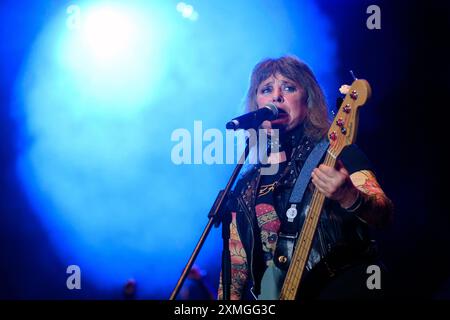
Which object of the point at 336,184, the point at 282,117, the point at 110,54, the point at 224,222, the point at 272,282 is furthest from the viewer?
the point at 110,54

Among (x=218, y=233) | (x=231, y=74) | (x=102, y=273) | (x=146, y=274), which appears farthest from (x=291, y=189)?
(x=102, y=273)

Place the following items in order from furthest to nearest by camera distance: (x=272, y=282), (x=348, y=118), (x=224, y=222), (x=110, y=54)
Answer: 1. (x=110, y=54)
2. (x=272, y=282)
3. (x=224, y=222)
4. (x=348, y=118)

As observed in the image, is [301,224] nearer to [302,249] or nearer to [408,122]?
[302,249]

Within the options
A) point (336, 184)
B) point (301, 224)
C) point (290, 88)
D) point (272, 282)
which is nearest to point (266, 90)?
point (290, 88)

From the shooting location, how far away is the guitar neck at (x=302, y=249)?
7.82 ft

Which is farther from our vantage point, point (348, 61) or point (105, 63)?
point (105, 63)

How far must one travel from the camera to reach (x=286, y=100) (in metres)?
2.72

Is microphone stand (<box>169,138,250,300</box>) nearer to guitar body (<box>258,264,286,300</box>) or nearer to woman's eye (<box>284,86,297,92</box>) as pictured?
guitar body (<box>258,264,286,300</box>)

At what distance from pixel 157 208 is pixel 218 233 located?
0.38 meters

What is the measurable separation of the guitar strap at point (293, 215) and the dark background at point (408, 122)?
42 cm

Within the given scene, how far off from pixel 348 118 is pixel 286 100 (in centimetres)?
51

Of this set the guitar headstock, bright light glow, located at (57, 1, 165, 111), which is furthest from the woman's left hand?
bright light glow, located at (57, 1, 165, 111)
